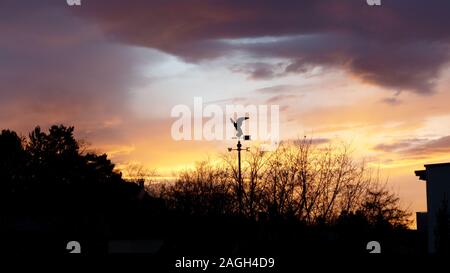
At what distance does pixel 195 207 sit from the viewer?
176ft

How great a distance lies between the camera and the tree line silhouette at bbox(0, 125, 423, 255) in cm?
3203

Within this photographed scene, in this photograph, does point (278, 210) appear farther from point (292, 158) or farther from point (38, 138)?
point (38, 138)

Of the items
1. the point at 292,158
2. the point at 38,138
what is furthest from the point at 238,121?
the point at 38,138

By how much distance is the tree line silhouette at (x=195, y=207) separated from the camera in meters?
32.0

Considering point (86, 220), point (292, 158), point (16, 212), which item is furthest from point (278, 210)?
point (16, 212)

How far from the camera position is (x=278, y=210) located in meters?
37.1

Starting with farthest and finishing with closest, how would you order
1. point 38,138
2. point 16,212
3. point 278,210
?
1. point 38,138
2. point 16,212
3. point 278,210
